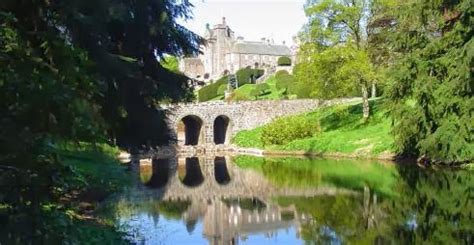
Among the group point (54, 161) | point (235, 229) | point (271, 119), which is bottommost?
point (235, 229)

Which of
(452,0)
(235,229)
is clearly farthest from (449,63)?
(235,229)

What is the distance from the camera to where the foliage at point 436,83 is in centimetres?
2428

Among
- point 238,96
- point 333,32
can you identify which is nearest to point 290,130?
point 333,32

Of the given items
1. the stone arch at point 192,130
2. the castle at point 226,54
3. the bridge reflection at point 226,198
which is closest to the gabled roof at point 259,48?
the castle at point 226,54

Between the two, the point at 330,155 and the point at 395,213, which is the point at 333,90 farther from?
the point at 395,213

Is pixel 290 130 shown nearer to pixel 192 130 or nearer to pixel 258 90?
pixel 192 130

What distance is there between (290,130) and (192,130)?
15.2 m

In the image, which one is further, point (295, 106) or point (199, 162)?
point (295, 106)

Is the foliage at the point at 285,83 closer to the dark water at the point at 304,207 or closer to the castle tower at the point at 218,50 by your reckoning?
the dark water at the point at 304,207

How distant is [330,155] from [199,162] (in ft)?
24.8

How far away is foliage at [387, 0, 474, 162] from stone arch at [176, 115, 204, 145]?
24210 mm

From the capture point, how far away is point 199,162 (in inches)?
1451

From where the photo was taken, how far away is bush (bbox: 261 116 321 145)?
135 ft

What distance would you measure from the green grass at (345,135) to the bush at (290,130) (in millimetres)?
524
